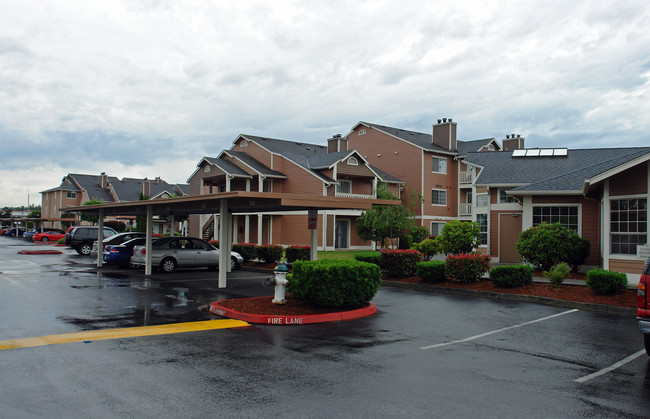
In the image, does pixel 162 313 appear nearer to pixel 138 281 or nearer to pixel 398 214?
pixel 138 281

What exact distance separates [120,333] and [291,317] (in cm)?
318

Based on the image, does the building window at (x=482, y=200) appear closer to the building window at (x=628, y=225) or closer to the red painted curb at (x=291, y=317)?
the building window at (x=628, y=225)

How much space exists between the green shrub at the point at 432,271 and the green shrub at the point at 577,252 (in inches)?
178

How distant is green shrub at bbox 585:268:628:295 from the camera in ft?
43.0

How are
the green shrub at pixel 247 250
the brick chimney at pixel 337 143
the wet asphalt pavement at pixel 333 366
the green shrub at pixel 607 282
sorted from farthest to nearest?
the brick chimney at pixel 337 143, the green shrub at pixel 247 250, the green shrub at pixel 607 282, the wet asphalt pavement at pixel 333 366

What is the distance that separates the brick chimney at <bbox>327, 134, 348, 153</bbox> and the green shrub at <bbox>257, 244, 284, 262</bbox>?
82.1ft

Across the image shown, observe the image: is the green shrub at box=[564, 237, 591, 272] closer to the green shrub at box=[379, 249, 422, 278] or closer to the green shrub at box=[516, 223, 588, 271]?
the green shrub at box=[516, 223, 588, 271]

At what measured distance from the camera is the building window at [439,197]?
43969mm

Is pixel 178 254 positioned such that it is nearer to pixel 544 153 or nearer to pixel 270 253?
pixel 270 253

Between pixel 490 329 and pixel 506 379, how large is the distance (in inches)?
141

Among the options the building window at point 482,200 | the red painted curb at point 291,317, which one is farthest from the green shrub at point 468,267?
the building window at point 482,200

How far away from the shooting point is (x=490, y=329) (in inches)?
398

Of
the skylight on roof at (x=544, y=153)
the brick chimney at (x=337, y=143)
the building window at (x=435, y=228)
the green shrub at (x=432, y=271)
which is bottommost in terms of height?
the green shrub at (x=432, y=271)

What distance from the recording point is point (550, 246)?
57.9 feet
